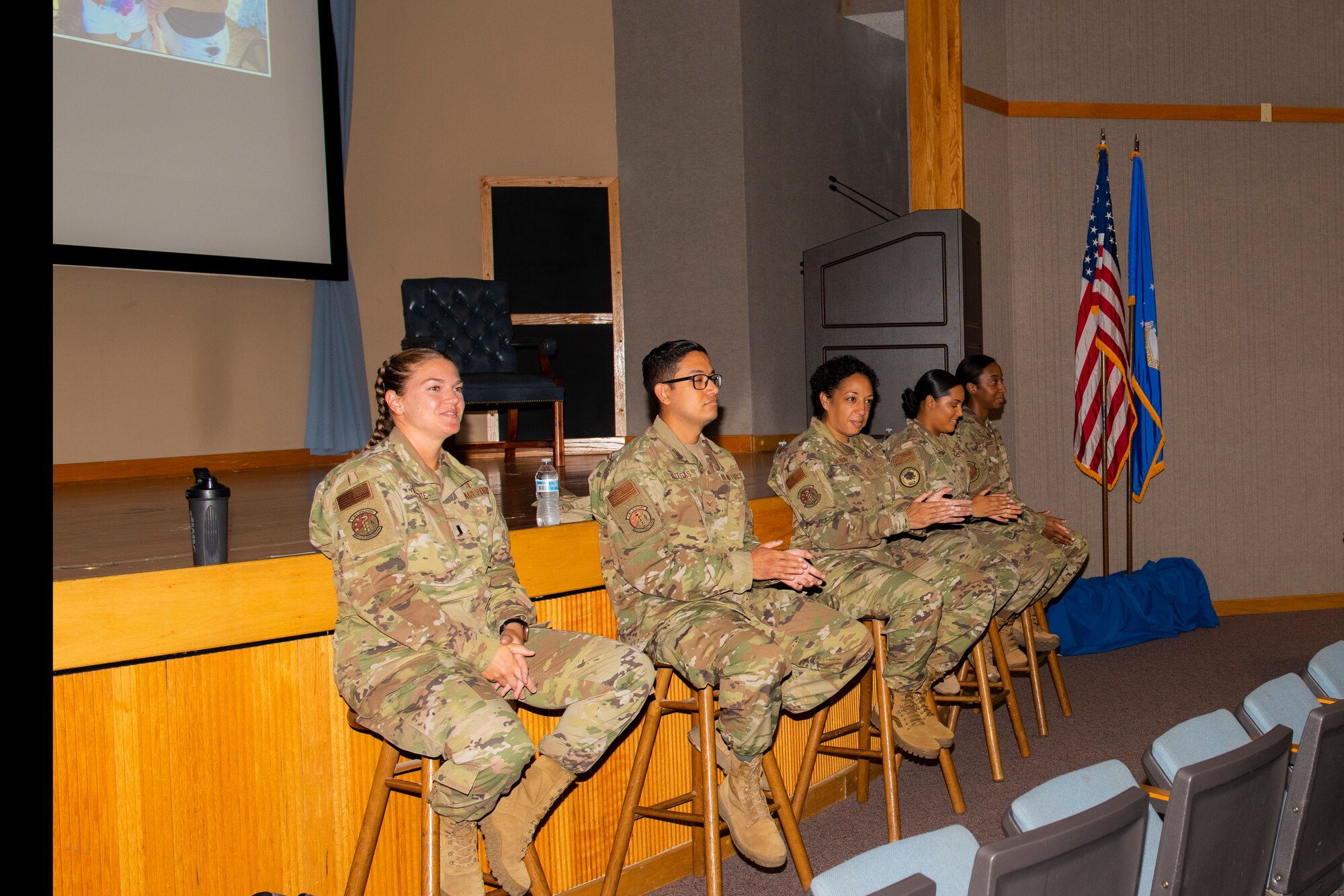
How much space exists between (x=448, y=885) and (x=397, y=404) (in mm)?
958

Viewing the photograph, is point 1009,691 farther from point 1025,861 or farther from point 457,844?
point 1025,861

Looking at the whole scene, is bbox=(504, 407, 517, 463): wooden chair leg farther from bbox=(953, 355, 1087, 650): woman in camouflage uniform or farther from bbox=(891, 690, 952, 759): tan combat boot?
bbox=(891, 690, 952, 759): tan combat boot

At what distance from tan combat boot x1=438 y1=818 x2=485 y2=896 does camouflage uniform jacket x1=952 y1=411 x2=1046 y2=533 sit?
2951mm

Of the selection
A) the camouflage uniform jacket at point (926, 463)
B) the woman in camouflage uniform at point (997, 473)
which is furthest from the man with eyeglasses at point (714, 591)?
the woman in camouflage uniform at point (997, 473)

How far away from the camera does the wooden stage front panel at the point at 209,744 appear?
1812mm

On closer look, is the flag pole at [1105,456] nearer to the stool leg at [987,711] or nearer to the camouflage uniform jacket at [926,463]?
the camouflage uniform jacket at [926,463]

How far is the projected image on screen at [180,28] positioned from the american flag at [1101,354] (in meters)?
4.42

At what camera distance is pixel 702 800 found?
2.25 metres

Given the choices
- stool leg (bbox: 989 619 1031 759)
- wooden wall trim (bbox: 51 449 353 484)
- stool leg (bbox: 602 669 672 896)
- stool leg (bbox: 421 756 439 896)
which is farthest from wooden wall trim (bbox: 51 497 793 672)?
wooden wall trim (bbox: 51 449 353 484)

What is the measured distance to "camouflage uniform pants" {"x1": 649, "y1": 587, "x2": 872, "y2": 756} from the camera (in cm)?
215

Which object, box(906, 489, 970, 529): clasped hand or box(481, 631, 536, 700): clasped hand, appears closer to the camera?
box(481, 631, 536, 700): clasped hand

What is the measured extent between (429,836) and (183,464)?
3.87 meters

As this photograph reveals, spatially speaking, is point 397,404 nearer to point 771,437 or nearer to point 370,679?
point 370,679
